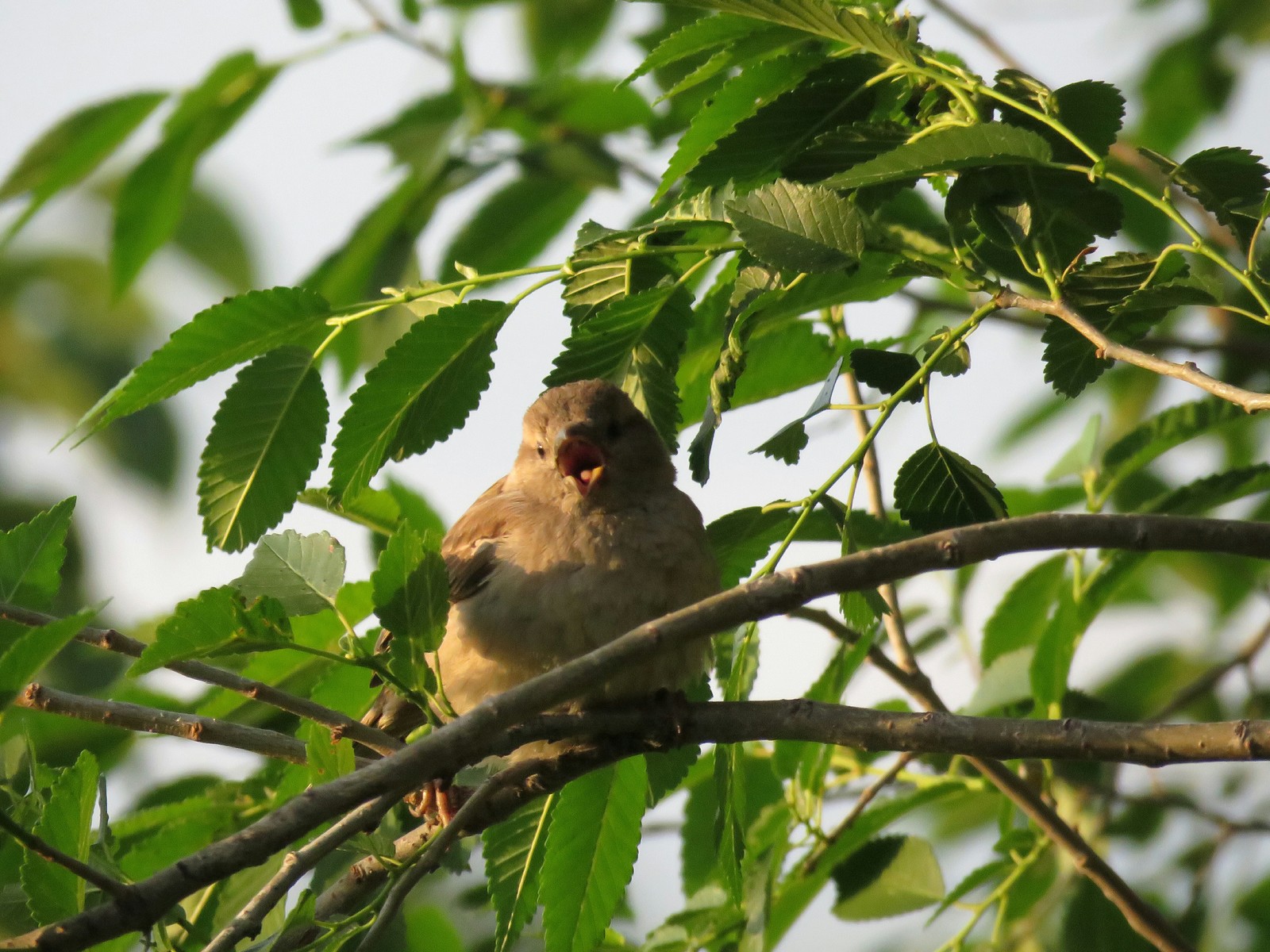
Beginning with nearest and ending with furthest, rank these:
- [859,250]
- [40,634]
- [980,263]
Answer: [40,634], [859,250], [980,263]

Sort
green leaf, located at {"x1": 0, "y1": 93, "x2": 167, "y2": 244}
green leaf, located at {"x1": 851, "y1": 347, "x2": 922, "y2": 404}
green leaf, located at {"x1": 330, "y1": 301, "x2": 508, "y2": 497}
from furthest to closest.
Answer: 1. green leaf, located at {"x1": 0, "y1": 93, "x2": 167, "y2": 244}
2. green leaf, located at {"x1": 330, "y1": 301, "x2": 508, "y2": 497}
3. green leaf, located at {"x1": 851, "y1": 347, "x2": 922, "y2": 404}

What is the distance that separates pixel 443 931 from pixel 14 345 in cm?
883

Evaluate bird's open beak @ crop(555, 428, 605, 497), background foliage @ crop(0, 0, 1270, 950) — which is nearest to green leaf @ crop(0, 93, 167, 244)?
background foliage @ crop(0, 0, 1270, 950)

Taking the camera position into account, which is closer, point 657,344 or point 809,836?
point 657,344

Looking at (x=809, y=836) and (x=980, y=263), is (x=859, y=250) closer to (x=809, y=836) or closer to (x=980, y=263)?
(x=980, y=263)

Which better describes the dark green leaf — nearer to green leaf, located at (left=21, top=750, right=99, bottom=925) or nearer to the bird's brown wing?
green leaf, located at (left=21, top=750, right=99, bottom=925)

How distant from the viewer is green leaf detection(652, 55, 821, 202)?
2.82m

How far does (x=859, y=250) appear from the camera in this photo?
256 cm

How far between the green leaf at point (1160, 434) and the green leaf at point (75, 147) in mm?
3078

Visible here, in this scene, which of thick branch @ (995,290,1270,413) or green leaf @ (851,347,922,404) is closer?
thick branch @ (995,290,1270,413)

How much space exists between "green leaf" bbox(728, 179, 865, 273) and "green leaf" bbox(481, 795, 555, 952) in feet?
4.42

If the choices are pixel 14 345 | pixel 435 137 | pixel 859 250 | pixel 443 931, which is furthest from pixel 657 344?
pixel 14 345

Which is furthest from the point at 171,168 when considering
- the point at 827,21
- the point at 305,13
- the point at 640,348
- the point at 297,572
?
the point at 827,21

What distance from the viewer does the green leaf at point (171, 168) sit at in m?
4.28
